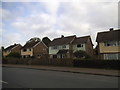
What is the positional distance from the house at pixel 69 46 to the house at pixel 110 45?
805 centimetres

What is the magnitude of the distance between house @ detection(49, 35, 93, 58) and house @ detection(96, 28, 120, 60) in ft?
26.4

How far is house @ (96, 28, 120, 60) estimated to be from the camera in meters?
37.1

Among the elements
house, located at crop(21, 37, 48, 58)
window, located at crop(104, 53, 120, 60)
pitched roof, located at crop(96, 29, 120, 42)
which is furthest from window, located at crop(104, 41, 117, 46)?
house, located at crop(21, 37, 48, 58)

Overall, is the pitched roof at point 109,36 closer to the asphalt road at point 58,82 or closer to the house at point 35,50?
the asphalt road at point 58,82

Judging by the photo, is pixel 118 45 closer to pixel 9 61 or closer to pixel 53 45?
pixel 53 45

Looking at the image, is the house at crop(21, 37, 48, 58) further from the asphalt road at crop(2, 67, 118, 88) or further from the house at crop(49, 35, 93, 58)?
the asphalt road at crop(2, 67, 118, 88)

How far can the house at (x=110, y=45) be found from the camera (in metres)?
37.1

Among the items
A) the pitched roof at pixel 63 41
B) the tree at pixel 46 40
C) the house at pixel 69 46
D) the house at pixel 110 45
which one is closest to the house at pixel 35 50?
the house at pixel 69 46

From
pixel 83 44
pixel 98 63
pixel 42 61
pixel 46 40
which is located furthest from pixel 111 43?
pixel 46 40

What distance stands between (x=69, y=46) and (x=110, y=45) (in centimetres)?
1479

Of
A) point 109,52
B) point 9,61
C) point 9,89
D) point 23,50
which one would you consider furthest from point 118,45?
point 23,50

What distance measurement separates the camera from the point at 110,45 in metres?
38.1

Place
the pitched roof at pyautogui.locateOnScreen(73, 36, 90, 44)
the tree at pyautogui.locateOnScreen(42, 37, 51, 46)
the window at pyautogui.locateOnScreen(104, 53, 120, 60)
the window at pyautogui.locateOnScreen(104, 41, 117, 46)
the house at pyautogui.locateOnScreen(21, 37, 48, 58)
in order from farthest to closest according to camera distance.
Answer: the tree at pyautogui.locateOnScreen(42, 37, 51, 46)
the house at pyautogui.locateOnScreen(21, 37, 48, 58)
the pitched roof at pyautogui.locateOnScreen(73, 36, 90, 44)
the window at pyautogui.locateOnScreen(104, 41, 117, 46)
the window at pyautogui.locateOnScreen(104, 53, 120, 60)

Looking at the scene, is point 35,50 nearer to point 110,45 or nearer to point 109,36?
point 109,36
